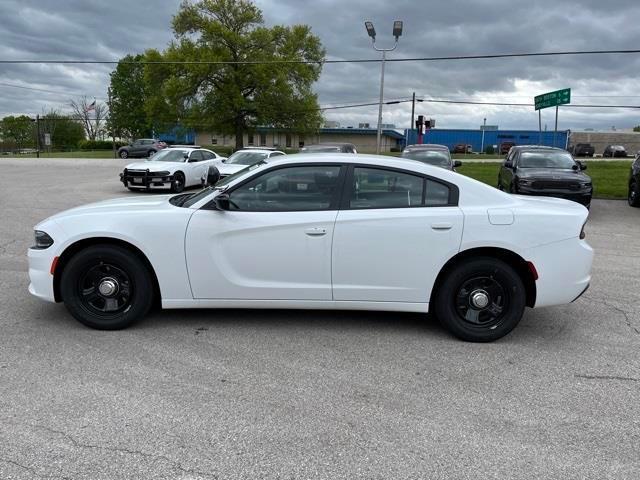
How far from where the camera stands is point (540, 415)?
10.7 feet

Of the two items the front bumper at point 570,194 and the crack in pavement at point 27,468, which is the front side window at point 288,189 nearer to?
the crack in pavement at point 27,468

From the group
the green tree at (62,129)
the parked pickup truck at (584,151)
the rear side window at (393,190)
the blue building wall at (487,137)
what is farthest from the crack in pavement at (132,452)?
the green tree at (62,129)

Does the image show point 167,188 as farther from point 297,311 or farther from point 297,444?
point 297,444

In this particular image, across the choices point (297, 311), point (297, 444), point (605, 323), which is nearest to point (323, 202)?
point (297, 311)

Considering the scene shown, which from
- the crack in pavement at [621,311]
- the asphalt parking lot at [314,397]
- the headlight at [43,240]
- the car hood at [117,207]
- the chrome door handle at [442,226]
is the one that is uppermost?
the car hood at [117,207]

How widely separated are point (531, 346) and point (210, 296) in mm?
2703

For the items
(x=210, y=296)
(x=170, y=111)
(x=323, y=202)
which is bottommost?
(x=210, y=296)

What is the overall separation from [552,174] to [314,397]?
10740 mm

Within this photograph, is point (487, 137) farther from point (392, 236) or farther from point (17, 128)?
point (17, 128)

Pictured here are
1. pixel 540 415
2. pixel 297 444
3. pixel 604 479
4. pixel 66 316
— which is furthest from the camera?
pixel 66 316

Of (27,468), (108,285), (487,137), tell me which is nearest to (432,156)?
(108,285)

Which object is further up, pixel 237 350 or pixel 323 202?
pixel 323 202

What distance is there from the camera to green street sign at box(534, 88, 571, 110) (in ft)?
96.7

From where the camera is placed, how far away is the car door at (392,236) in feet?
14.1
